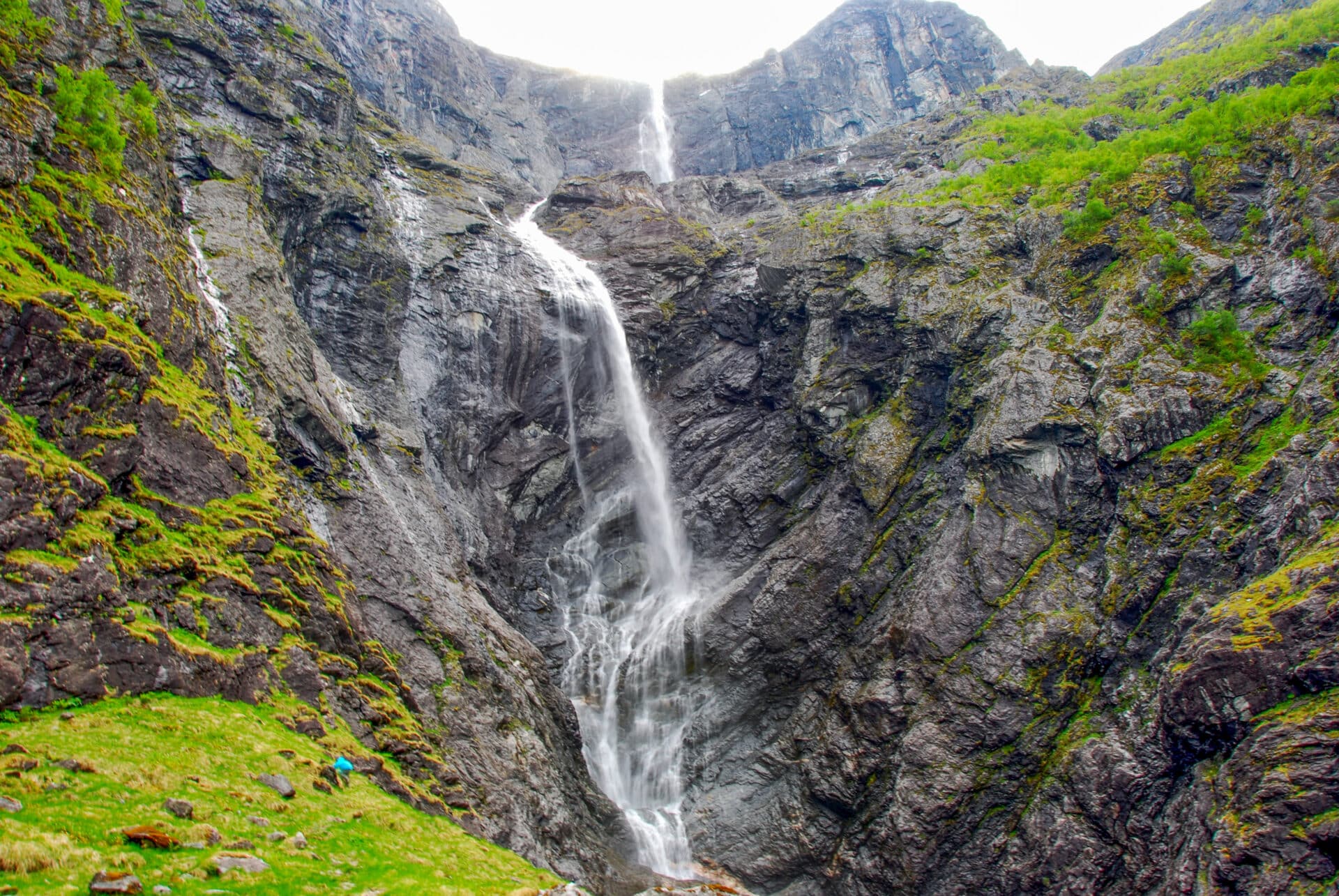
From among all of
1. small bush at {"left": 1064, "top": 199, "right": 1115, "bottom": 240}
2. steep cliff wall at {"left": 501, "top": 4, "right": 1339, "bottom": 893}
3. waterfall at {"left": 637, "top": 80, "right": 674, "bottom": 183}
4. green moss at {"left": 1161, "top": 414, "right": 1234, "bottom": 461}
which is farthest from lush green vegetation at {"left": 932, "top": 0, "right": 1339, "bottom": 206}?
waterfall at {"left": 637, "top": 80, "right": 674, "bottom": 183}

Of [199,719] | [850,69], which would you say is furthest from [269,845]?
[850,69]

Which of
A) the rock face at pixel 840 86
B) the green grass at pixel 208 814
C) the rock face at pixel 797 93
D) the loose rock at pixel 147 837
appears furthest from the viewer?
the rock face at pixel 797 93

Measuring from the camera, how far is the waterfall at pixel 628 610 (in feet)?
85.4

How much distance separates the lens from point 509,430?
33.9 metres

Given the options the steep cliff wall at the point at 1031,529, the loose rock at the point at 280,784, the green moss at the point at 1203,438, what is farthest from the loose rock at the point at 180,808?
the green moss at the point at 1203,438

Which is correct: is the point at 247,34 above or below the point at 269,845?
above

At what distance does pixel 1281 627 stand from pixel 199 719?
21356mm

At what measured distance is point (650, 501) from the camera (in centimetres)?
3469

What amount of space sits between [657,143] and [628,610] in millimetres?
58216

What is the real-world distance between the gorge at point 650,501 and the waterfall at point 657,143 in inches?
1217

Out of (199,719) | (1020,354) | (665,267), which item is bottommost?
(199,719)

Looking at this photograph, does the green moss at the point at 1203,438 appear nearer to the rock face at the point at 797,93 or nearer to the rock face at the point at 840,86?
the rock face at the point at 797,93

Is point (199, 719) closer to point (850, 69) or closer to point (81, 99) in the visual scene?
point (81, 99)

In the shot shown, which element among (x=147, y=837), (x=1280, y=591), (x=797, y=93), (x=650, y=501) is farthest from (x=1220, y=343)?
(x=797, y=93)
